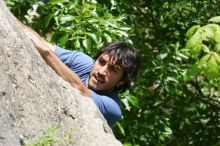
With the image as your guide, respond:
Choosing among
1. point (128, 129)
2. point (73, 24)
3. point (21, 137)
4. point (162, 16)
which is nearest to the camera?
point (21, 137)

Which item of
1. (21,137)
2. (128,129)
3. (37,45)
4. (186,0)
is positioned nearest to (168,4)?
(186,0)

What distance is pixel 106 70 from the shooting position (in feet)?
11.1

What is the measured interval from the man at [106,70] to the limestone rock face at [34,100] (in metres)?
0.36

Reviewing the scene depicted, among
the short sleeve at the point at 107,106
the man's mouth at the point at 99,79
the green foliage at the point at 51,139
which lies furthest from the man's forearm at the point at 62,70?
the green foliage at the point at 51,139

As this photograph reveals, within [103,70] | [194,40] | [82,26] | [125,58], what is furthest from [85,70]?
[82,26]

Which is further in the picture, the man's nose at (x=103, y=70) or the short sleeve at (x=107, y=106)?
the man's nose at (x=103, y=70)

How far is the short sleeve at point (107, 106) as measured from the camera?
3225 mm

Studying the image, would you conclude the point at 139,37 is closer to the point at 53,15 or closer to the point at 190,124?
the point at 190,124

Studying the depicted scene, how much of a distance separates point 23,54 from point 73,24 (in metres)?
1.63

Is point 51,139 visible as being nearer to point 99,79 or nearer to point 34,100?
point 34,100

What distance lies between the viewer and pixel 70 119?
2.71m

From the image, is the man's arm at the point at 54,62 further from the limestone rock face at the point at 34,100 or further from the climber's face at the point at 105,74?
the climber's face at the point at 105,74

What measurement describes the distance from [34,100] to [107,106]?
2.67ft

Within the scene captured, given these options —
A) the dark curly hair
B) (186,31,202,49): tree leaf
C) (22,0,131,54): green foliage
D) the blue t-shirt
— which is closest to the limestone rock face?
the blue t-shirt
